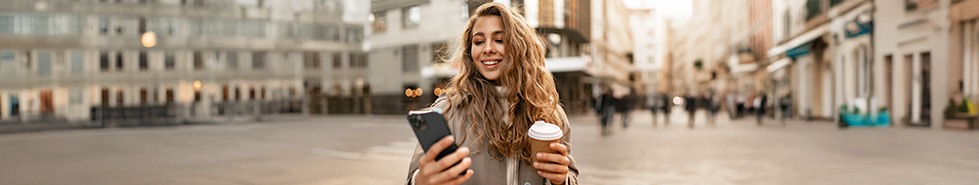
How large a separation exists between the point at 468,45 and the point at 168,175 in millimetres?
7447

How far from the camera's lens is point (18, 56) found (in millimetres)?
39812

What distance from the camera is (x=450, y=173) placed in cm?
173

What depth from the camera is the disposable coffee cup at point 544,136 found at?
174 cm

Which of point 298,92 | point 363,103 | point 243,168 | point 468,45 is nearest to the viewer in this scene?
point 468,45

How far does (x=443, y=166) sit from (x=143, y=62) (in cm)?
4854

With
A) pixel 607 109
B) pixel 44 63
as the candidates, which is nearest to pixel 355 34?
pixel 44 63

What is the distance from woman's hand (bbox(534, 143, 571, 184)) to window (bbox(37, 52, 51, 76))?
4737 cm

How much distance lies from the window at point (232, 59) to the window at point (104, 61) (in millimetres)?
7406

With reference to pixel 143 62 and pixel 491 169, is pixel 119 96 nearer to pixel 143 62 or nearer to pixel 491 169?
pixel 143 62

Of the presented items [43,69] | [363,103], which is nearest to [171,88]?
[43,69]

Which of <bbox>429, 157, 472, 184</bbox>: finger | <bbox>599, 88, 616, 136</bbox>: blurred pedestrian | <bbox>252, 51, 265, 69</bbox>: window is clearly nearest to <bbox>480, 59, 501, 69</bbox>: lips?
<bbox>429, 157, 472, 184</bbox>: finger

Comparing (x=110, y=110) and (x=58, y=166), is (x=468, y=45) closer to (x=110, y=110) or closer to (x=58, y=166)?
(x=58, y=166)

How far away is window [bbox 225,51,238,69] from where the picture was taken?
154 ft

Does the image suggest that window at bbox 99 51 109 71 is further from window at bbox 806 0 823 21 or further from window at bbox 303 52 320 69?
window at bbox 806 0 823 21
